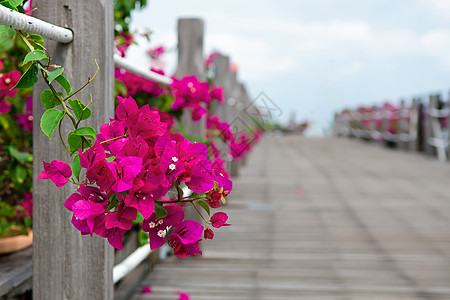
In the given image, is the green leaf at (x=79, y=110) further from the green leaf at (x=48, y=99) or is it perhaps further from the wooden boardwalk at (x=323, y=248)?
the wooden boardwalk at (x=323, y=248)

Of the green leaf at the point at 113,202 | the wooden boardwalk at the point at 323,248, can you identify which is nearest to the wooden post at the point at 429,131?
the wooden boardwalk at the point at 323,248

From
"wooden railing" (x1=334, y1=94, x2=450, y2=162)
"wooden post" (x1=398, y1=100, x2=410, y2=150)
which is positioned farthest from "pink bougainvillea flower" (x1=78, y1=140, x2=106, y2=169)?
"wooden post" (x1=398, y1=100, x2=410, y2=150)

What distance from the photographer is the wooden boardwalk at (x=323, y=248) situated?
1.93 metres

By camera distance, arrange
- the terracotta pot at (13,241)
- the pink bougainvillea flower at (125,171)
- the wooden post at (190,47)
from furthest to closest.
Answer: the wooden post at (190,47)
the terracotta pot at (13,241)
the pink bougainvillea flower at (125,171)

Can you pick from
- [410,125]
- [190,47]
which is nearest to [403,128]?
[410,125]

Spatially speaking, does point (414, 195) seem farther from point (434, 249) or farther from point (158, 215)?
point (158, 215)

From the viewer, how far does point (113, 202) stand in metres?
0.65

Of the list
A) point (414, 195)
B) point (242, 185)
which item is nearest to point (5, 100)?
point (242, 185)

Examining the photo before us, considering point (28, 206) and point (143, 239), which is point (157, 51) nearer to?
point (143, 239)

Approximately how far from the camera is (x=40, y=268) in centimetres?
99

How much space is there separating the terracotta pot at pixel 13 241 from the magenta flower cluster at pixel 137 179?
938 millimetres

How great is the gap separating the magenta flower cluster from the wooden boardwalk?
123cm

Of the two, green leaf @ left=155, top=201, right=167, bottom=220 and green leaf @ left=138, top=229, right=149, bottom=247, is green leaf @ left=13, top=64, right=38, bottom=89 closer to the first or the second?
green leaf @ left=155, top=201, right=167, bottom=220

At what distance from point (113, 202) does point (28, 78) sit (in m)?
0.26
